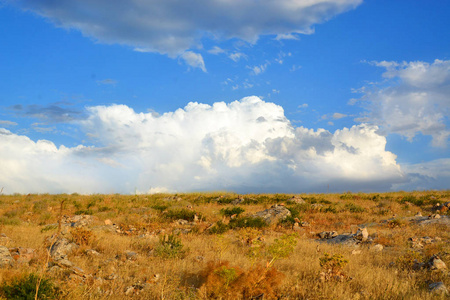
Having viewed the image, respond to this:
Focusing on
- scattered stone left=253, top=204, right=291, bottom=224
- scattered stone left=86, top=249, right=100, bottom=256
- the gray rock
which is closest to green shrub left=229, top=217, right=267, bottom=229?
scattered stone left=253, top=204, right=291, bottom=224

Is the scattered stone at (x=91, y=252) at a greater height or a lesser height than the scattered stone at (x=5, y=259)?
lesser

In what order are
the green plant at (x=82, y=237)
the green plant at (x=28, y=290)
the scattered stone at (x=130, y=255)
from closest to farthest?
1. the green plant at (x=28, y=290)
2. the scattered stone at (x=130, y=255)
3. the green plant at (x=82, y=237)

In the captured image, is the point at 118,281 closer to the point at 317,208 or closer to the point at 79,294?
the point at 79,294

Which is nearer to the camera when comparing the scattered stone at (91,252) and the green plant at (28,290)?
the green plant at (28,290)

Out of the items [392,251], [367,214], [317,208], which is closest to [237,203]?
[317,208]

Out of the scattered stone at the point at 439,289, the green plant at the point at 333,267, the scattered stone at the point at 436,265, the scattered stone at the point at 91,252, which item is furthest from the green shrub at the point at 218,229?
the scattered stone at the point at 439,289

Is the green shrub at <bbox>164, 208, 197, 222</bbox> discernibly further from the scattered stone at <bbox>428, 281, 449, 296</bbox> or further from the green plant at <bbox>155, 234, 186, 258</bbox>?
the scattered stone at <bbox>428, 281, 449, 296</bbox>

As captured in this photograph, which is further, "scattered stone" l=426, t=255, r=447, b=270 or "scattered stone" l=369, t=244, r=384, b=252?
"scattered stone" l=369, t=244, r=384, b=252

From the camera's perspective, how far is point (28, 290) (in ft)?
17.2

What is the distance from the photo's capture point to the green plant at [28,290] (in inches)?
199

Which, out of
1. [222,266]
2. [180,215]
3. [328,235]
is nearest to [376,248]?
[328,235]

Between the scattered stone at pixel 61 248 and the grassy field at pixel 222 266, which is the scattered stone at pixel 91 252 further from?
the scattered stone at pixel 61 248

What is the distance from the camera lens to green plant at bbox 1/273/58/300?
16.6 ft

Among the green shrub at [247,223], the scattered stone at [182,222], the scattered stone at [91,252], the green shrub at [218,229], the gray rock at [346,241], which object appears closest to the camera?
the scattered stone at [91,252]
